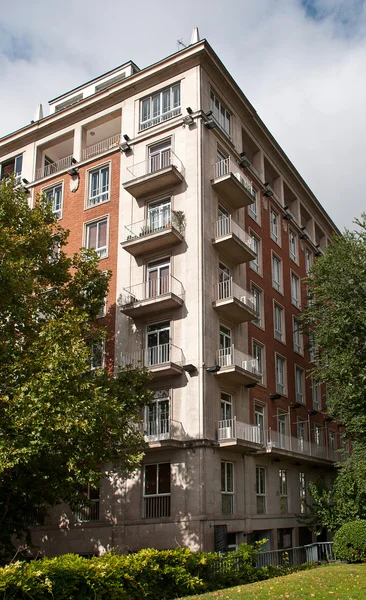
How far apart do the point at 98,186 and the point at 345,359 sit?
49.6 feet

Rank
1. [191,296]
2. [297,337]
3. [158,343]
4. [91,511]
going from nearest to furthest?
1. [91,511]
2. [191,296]
3. [158,343]
4. [297,337]

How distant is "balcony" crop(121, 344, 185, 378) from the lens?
24797 millimetres

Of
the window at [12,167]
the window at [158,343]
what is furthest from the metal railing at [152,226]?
the window at [12,167]

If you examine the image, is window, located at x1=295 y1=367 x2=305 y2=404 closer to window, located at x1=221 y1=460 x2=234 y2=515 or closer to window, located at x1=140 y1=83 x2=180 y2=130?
window, located at x1=221 y1=460 x2=234 y2=515

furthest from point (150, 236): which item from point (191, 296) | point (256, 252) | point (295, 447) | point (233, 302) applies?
point (295, 447)

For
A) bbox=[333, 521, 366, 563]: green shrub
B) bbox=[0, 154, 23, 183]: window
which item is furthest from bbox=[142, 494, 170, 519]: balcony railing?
bbox=[0, 154, 23, 183]: window

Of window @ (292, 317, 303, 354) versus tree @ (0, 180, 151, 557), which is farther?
window @ (292, 317, 303, 354)

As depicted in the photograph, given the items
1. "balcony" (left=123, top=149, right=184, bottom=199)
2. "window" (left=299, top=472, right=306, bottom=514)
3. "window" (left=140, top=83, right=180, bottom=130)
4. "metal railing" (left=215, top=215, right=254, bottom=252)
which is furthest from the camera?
"window" (left=299, top=472, right=306, bottom=514)

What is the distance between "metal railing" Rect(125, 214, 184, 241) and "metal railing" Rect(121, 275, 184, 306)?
2.14 metres

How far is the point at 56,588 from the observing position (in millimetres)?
13039

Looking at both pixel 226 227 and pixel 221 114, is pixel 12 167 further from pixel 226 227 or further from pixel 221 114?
pixel 226 227

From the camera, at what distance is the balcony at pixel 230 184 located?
93.7 feet

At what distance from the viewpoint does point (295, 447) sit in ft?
103

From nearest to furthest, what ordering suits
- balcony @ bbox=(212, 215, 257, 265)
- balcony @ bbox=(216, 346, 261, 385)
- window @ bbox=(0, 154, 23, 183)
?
balcony @ bbox=(216, 346, 261, 385), balcony @ bbox=(212, 215, 257, 265), window @ bbox=(0, 154, 23, 183)
